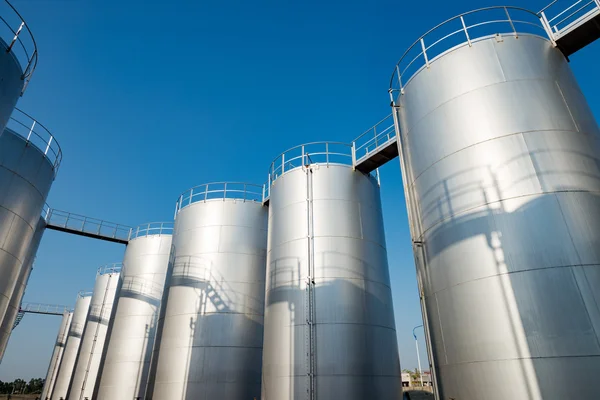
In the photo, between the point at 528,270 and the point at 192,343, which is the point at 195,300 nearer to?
the point at 192,343

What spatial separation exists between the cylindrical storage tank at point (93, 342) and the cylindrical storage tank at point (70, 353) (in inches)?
185

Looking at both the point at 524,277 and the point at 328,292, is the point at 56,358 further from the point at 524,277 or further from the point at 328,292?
the point at 524,277

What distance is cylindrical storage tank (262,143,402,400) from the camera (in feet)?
40.0

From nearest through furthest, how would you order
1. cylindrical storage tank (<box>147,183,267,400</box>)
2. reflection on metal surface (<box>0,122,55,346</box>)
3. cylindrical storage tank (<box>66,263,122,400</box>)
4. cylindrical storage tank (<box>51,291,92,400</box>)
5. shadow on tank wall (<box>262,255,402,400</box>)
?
reflection on metal surface (<box>0,122,55,346</box>) → shadow on tank wall (<box>262,255,402,400</box>) → cylindrical storage tank (<box>147,183,267,400</box>) → cylindrical storage tank (<box>66,263,122,400</box>) → cylindrical storage tank (<box>51,291,92,400</box>)

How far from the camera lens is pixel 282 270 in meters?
14.3

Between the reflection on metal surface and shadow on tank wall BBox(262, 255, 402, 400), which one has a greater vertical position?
the reflection on metal surface

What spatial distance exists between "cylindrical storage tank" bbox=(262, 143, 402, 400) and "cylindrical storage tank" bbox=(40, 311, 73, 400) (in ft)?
108

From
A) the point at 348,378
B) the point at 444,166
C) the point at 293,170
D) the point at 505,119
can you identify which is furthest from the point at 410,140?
the point at 348,378

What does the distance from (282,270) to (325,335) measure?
305 cm

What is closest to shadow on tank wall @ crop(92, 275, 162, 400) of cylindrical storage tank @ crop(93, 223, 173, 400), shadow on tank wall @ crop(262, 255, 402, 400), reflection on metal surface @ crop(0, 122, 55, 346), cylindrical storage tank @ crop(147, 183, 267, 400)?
cylindrical storage tank @ crop(93, 223, 173, 400)

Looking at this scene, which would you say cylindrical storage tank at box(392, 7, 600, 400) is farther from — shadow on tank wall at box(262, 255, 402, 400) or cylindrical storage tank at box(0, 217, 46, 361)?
cylindrical storage tank at box(0, 217, 46, 361)

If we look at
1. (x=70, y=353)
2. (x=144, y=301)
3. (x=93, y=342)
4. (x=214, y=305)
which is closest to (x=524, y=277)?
(x=214, y=305)

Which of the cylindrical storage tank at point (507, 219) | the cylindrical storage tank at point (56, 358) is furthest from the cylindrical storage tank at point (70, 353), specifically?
the cylindrical storage tank at point (507, 219)

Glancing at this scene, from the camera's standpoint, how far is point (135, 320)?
875 inches
